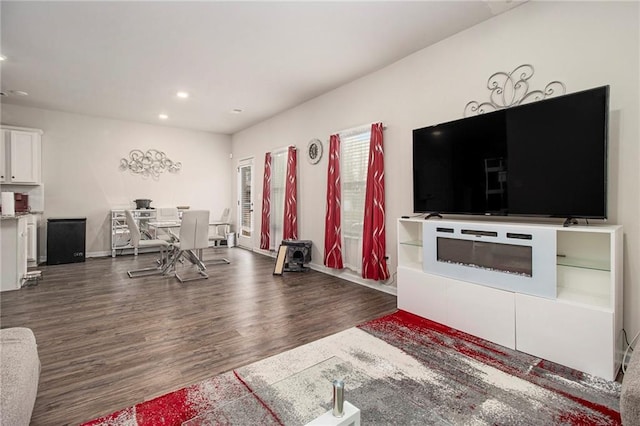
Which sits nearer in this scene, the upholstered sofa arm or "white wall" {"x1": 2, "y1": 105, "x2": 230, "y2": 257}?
the upholstered sofa arm

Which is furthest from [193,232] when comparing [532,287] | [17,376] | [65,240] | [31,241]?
[532,287]

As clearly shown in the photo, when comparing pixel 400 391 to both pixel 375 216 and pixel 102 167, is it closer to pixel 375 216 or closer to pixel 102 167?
pixel 375 216

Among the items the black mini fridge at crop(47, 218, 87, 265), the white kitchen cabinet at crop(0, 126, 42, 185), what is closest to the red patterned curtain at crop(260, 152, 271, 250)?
the black mini fridge at crop(47, 218, 87, 265)

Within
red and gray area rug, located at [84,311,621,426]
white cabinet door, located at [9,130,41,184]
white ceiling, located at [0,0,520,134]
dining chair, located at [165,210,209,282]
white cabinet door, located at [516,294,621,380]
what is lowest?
red and gray area rug, located at [84,311,621,426]

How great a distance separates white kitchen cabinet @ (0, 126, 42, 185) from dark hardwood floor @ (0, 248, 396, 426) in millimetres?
1891

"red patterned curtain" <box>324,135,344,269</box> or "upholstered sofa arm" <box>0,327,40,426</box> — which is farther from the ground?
"red patterned curtain" <box>324,135,344,269</box>

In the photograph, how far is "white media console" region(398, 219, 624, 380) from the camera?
199 centimetres

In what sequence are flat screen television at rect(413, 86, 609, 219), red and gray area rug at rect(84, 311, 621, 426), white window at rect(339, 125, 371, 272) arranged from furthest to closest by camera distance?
1. white window at rect(339, 125, 371, 272)
2. flat screen television at rect(413, 86, 609, 219)
3. red and gray area rug at rect(84, 311, 621, 426)

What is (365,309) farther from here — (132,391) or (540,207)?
(132,391)

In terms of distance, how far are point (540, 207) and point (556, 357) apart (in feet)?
3.54

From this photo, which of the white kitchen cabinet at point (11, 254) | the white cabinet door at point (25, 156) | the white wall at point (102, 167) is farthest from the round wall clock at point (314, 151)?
the white cabinet door at point (25, 156)

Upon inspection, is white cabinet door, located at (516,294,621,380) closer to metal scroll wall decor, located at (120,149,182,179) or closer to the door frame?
the door frame

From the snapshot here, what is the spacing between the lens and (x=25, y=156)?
17.5 feet

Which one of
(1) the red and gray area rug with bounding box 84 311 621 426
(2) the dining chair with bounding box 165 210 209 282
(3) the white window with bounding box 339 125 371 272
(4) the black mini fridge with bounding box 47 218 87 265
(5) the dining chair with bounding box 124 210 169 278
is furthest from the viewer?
(4) the black mini fridge with bounding box 47 218 87 265
